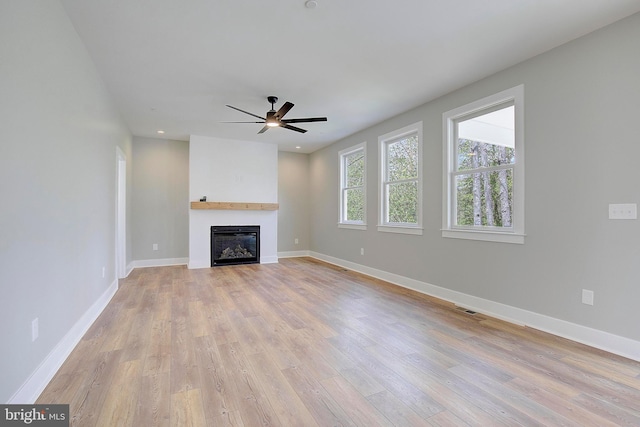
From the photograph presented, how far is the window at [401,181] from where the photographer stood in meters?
4.47

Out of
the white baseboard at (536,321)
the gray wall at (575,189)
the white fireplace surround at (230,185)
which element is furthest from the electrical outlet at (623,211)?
the white fireplace surround at (230,185)

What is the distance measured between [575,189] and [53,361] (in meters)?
4.36

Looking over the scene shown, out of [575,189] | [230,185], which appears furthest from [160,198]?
[575,189]

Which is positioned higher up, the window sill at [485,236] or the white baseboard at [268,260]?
the window sill at [485,236]

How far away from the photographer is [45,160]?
6.57ft

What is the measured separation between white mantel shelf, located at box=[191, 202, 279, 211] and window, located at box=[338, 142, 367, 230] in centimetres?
156

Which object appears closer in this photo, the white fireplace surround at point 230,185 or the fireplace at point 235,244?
the white fireplace surround at point 230,185

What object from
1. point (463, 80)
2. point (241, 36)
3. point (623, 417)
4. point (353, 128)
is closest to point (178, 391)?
point (623, 417)

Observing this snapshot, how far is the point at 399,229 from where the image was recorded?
15.5 ft

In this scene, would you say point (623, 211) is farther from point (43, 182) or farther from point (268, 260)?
point (268, 260)

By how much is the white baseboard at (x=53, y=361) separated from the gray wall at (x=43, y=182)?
0.15 ft

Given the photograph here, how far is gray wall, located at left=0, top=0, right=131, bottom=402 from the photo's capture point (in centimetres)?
157

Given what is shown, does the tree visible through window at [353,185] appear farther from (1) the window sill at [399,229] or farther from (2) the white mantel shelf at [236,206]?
(2) the white mantel shelf at [236,206]

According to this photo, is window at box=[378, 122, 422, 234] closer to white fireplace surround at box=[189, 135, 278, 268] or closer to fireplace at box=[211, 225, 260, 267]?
white fireplace surround at box=[189, 135, 278, 268]
